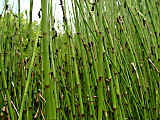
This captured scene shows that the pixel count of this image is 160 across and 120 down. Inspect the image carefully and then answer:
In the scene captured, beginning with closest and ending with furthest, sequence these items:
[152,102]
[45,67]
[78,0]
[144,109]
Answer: [45,67]
[78,0]
[144,109]
[152,102]

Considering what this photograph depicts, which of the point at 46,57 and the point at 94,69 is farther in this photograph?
the point at 94,69

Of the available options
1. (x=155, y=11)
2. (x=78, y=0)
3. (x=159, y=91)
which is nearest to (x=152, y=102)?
(x=159, y=91)

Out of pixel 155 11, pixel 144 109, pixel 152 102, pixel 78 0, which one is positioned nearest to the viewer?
pixel 78 0

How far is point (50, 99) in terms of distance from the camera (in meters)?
0.38

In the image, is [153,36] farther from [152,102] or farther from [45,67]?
[45,67]

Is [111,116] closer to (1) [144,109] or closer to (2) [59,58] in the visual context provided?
(1) [144,109]

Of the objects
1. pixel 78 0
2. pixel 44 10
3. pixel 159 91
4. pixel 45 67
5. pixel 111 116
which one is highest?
pixel 78 0

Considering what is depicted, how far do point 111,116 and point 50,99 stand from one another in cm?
69

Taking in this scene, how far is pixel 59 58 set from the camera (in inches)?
50.4

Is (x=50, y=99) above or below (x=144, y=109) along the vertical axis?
above

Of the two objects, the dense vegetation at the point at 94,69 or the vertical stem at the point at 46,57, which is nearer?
the vertical stem at the point at 46,57

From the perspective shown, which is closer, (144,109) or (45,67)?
(45,67)

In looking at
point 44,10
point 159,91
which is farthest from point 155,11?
point 44,10

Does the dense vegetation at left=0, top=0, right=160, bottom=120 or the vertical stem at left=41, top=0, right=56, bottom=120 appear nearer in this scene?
the vertical stem at left=41, top=0, right=56, bottom=120
